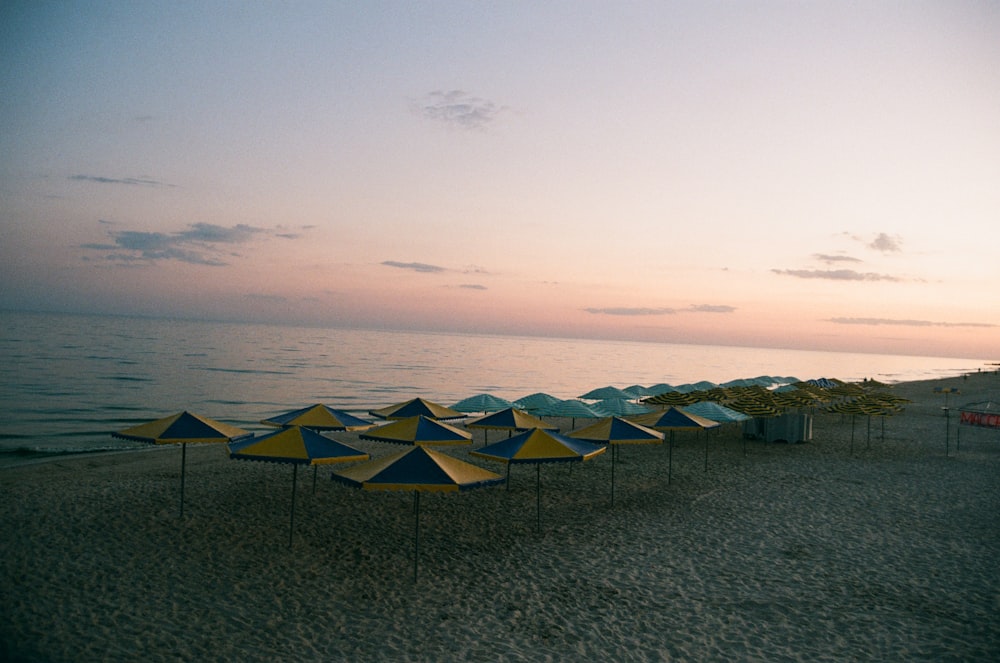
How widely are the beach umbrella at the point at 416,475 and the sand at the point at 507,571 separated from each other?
1612 mm

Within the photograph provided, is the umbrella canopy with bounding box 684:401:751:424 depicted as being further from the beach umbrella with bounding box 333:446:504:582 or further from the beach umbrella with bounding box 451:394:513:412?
the beach umbrella with bounding box 333:446:504:582

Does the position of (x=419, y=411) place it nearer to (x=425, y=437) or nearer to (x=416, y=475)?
(x=425, y=437)

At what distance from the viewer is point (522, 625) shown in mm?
7945

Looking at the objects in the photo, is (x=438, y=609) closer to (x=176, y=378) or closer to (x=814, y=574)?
(x=814, y=574)

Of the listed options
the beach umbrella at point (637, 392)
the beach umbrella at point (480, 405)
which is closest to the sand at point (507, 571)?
the beach umbrella at point (480, 405)

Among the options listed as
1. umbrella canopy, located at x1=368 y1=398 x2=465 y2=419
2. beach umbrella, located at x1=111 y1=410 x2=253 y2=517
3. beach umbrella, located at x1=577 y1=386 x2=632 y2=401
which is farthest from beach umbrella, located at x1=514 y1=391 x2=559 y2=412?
beach umbrella, located at x1=111 y1=410 x2=253 y2=517

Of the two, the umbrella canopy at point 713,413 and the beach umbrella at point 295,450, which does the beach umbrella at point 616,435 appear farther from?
the beach umbrella at point 295,450

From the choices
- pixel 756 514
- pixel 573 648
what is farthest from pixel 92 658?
pixel 756 514

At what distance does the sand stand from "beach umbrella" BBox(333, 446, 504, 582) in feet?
5.29

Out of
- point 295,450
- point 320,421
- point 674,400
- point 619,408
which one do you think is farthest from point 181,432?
point 674,400

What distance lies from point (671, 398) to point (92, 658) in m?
20.6

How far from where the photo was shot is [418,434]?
13438mm

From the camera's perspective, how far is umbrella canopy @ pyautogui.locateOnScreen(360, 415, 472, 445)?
13367mm

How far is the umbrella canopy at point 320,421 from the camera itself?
1466cm
